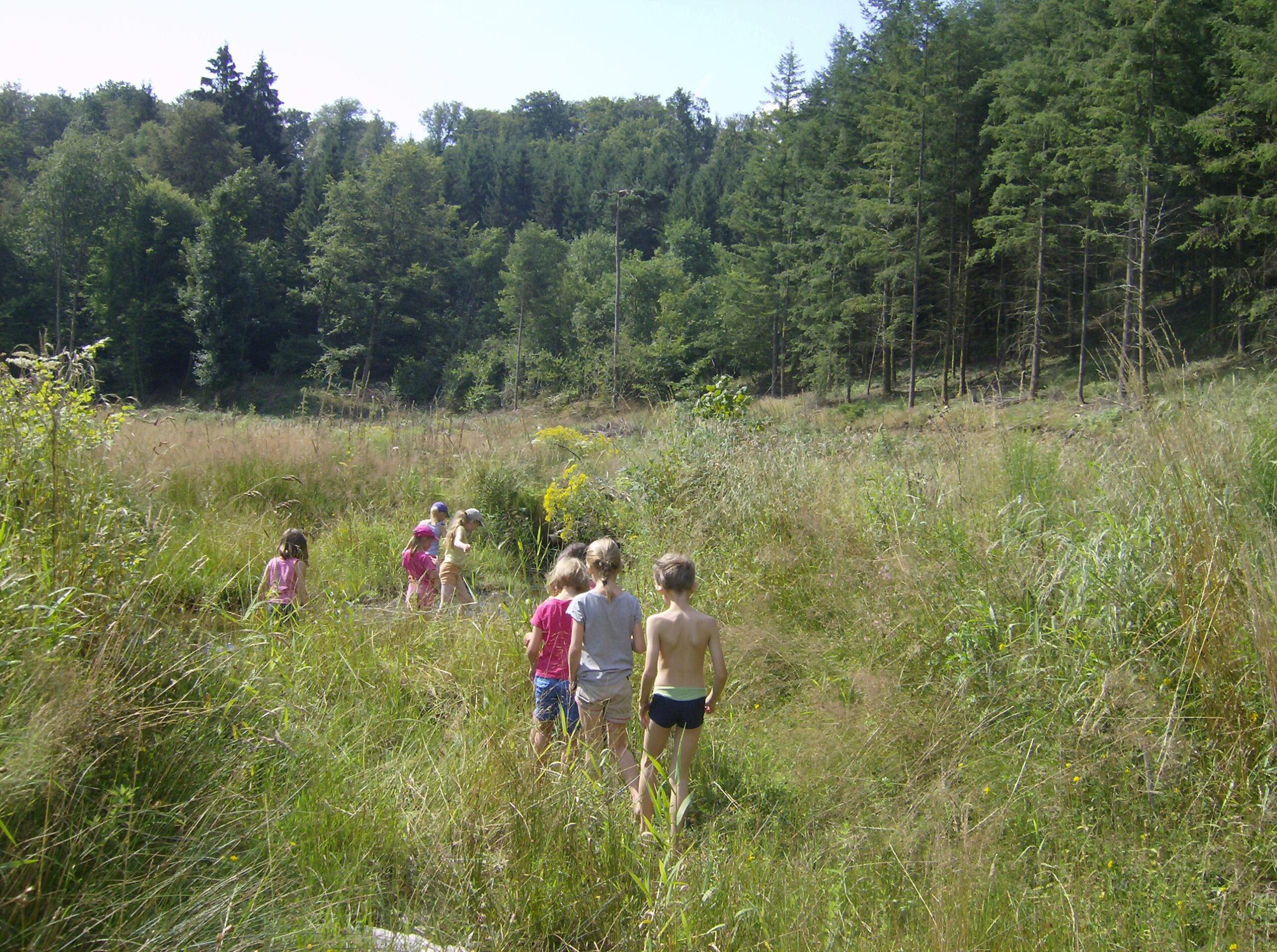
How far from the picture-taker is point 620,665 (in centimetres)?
457

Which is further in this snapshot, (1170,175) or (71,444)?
(1170,175)

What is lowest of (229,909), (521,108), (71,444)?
(229,909)

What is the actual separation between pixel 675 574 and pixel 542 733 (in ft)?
3.88

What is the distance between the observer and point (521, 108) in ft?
408

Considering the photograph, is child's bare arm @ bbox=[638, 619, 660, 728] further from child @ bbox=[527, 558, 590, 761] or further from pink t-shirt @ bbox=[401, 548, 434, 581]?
pink t-shirt @ bbox=[401, 548, 434, 581]

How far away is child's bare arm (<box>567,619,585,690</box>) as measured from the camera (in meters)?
4.45

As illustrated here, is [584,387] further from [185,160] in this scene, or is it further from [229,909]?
[229,909]

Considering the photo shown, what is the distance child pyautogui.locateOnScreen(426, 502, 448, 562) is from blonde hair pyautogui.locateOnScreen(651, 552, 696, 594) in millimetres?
4480

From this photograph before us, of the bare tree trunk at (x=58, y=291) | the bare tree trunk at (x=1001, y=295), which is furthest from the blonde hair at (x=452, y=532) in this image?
the bare tree trunk at (x=58, y=291)

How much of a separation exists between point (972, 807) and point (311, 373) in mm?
47417

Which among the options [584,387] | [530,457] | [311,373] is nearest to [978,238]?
[584,387]

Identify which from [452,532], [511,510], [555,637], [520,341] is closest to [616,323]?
[520,341]

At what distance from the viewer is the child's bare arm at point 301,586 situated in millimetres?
6238

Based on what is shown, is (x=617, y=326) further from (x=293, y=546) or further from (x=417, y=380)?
(x=293, y=546)
